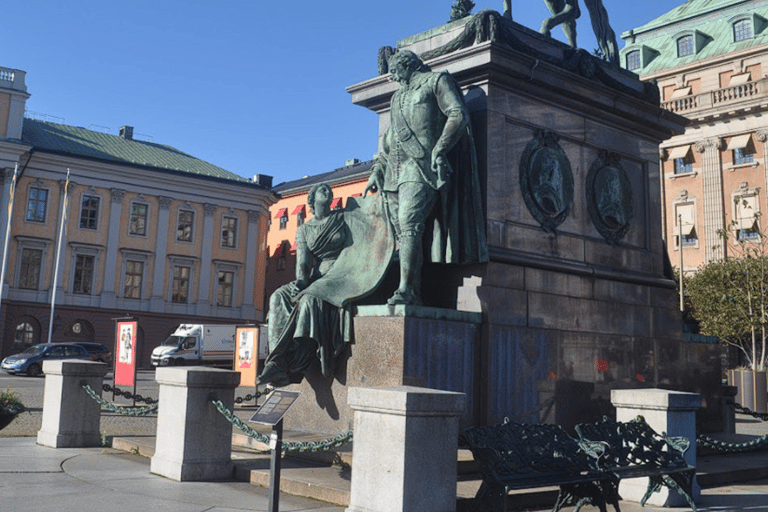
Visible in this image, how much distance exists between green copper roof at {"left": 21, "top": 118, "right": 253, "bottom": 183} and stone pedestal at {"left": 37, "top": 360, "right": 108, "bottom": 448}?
4418 cm

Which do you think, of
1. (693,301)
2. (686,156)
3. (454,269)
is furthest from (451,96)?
(686,156)

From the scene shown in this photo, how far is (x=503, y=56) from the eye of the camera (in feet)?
32.4

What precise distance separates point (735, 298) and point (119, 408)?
30.2 meters

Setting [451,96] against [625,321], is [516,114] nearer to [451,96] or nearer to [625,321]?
[451,96]

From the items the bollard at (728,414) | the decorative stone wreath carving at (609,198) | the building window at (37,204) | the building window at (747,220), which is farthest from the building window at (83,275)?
the bollard at (728,414)

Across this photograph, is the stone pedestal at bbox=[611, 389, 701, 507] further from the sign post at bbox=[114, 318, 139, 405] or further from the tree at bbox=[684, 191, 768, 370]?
the tree at bbox=[684, 191, 768, 370]

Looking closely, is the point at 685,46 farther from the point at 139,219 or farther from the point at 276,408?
the point at 276,408

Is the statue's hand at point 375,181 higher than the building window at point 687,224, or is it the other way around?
the building window at point 687,224

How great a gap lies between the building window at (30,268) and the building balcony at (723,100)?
38233mm

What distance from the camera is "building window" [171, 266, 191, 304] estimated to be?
186 ft

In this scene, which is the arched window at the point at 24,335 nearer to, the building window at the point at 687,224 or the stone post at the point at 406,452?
the building window at the point at 687,224

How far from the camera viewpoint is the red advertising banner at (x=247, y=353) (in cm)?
1992

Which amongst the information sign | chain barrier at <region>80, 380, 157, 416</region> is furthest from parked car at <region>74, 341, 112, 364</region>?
the information sign

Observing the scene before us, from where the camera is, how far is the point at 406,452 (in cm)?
557
